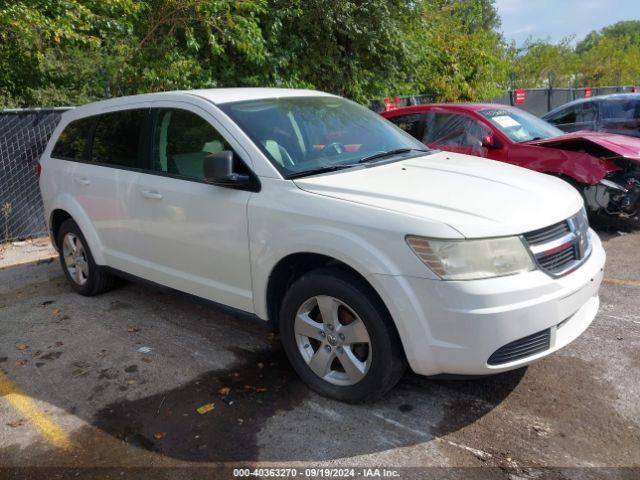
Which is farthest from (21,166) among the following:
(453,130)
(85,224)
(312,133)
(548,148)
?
(548,148)

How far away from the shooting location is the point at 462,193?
3.20 meters

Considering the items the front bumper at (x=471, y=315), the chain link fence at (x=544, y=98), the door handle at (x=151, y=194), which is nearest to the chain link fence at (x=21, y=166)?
the door handle at (x=151, y=194)

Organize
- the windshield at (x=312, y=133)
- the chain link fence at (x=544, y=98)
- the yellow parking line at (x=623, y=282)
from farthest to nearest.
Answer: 1. the chain link fence at (x=544, y=98)
2. the yellow parking line at (x=623, y=282)
3. the windshield at (x=312, y=133)

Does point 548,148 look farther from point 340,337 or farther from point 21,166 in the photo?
point 21,166

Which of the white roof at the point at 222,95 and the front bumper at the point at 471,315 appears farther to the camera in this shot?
the white roof at the point at 222,95

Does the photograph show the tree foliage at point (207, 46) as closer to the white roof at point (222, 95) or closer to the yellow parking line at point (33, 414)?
the white roof at point (222, 95)

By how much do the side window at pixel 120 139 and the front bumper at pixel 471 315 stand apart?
2.42 metres

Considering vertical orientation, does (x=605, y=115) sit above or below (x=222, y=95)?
below

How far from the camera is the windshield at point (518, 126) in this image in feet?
23.0

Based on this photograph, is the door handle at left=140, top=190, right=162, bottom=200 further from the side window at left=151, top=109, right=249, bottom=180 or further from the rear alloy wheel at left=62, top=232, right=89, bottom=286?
the rear alloy wheel at left=62, top=232, right=89, bottom=286

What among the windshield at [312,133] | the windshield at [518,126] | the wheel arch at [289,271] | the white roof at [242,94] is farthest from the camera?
the windshield at [518,126]

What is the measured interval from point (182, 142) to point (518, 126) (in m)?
4.71

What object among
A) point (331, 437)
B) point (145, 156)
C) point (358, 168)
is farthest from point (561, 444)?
point (145, 156)

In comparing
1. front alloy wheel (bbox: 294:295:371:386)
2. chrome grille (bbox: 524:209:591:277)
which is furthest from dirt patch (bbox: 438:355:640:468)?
chrome grille (bbox: 524:209:591:277)
